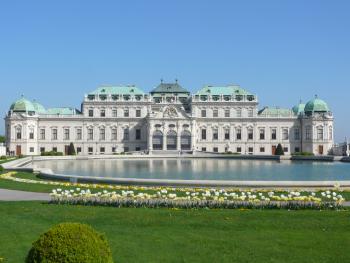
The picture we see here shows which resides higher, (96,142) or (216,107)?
(216,107)


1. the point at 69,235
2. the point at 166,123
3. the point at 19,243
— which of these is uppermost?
the point at 166,123

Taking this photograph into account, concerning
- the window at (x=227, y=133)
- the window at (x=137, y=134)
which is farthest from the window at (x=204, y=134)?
the window at (x=137, y=134)

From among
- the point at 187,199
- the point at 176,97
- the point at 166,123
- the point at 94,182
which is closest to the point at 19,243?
the point at 187,199

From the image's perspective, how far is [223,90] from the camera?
98.8m

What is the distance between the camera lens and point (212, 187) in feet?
80.3

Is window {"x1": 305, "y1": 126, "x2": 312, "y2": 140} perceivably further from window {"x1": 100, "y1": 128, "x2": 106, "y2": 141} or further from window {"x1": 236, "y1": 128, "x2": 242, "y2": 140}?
window {"x1": 100, "y1": 128, "x2": 106, "y2": 141}

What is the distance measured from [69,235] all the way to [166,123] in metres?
85.9

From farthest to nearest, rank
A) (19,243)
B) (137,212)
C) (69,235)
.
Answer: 1. (137,212)
2. (19,243)
3. (69,235)

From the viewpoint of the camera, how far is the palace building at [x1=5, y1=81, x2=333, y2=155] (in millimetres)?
94812

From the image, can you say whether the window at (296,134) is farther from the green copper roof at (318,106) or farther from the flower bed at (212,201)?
the flower bed at (212,201)

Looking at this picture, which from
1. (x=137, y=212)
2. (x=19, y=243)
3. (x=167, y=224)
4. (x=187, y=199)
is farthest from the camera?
(x=187, y=199)

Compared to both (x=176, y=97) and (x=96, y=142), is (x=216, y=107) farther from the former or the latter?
(x=96, y=142)

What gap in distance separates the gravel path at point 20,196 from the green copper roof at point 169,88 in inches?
3090

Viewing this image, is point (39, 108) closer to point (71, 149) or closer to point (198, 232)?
point (71, 149)
